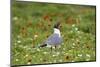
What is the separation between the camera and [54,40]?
2.60 m

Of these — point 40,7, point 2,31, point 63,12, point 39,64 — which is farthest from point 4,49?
point 63,12

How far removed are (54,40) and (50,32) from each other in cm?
11

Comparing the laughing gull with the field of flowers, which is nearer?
the field of flowers

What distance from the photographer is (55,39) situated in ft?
8.55

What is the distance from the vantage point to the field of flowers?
8.05 feet

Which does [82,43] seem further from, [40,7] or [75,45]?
[40,7]

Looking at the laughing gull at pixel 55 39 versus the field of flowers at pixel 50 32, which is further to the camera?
the laughing gull at pixel 55 39

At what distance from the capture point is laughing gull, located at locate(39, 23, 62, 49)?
2.58 metres

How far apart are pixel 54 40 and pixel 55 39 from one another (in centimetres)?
2

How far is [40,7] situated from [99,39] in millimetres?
931

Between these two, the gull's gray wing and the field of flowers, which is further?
the gull's gray wing

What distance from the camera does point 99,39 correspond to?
9.32ft

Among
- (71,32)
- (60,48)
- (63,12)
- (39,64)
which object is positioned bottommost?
(39,64)

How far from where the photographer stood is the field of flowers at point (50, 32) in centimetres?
246
